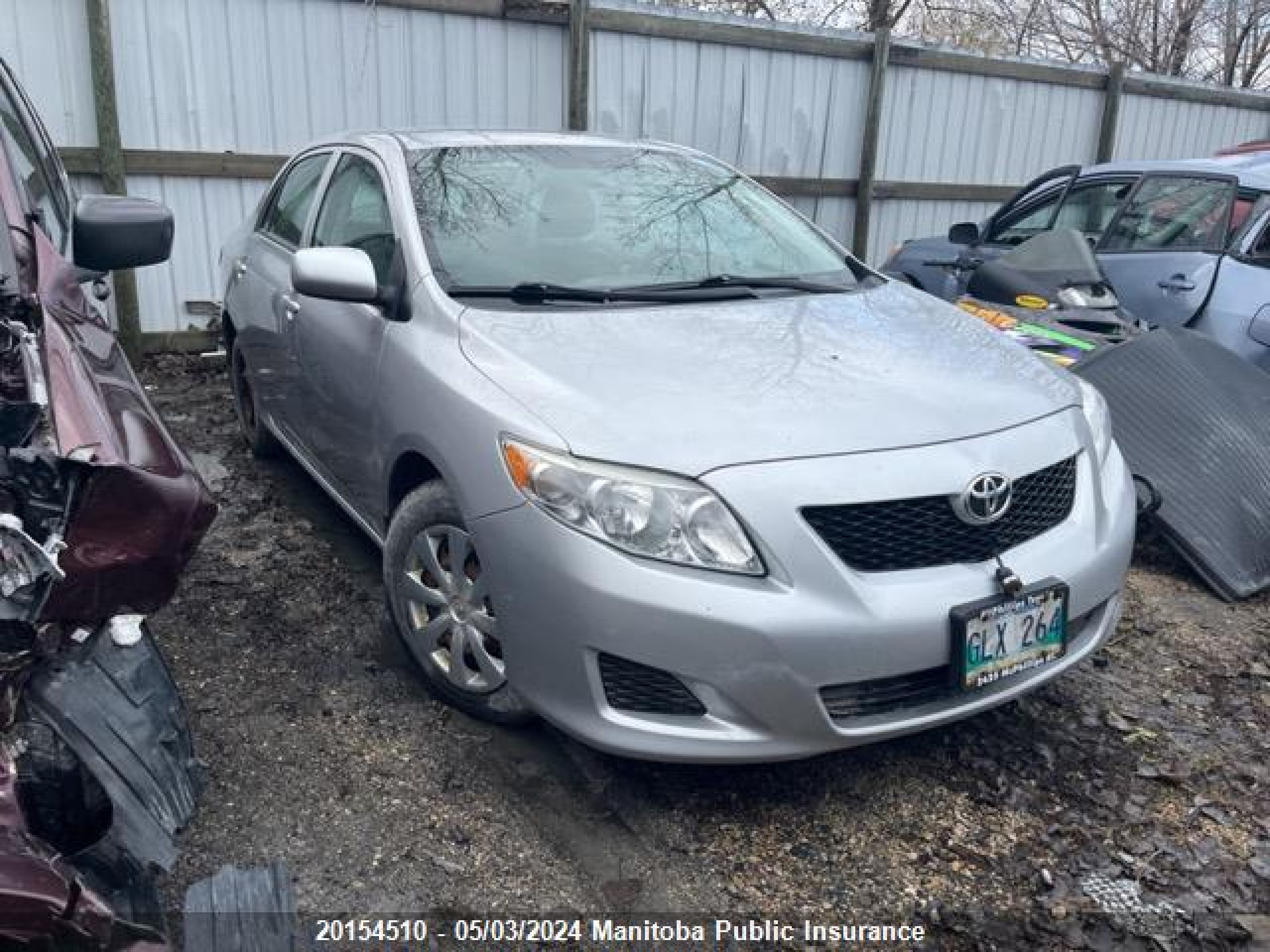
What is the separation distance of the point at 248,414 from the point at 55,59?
263 cm

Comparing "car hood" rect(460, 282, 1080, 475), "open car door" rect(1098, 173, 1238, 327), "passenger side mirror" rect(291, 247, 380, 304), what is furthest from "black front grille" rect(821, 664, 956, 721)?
"open car door" rect(1098, 173, 1238, 327)

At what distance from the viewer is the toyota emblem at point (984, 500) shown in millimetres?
2549

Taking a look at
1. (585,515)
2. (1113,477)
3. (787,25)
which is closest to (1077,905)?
(1113,477)

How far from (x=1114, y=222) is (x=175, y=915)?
18.9 ft

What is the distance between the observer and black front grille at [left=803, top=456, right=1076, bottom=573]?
8.03 ft

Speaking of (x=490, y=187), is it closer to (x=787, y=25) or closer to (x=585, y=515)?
(x=585, y=515)

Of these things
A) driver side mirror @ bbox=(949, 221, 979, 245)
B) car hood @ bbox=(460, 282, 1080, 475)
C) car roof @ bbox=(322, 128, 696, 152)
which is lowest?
driver side mirror @ bbox=(949, 221, 979, 245)

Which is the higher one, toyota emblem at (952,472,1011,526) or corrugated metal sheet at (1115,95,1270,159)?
corrugated metal sheet at (1115,95,1270,159)

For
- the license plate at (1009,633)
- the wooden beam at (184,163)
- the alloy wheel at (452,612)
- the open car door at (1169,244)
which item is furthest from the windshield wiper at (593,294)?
the wooden beam at (184,163)

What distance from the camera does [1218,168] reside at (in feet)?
18.6

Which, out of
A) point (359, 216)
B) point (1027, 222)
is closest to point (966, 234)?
point (1027, 222)

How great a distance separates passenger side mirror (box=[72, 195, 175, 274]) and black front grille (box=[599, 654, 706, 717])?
5.91 ft

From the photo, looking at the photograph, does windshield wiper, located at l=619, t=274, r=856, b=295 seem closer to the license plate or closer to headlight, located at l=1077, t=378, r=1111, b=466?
headlight, located at l=1077, t=378, r=1111, b=466

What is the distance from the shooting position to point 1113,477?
3094 millimetres
